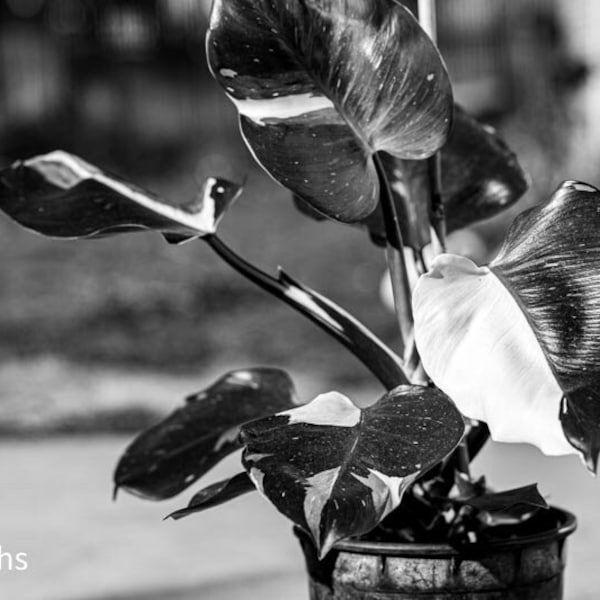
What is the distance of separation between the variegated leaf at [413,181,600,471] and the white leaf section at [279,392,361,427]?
4.0 inches

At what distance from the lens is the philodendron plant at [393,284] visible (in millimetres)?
779

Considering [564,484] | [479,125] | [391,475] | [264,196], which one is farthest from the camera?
[264,196]

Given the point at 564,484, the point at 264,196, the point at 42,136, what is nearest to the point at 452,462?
the point at 564,484

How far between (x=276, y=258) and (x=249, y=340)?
36.8 inches

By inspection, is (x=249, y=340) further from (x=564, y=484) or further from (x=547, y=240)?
(x=547, y=240)

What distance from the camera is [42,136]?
19.3 ft

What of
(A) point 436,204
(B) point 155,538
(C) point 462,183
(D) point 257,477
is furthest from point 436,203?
(B) point 155,538

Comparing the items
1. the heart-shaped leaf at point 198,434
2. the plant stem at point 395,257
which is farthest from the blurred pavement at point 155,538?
the plant stem at point 395,257

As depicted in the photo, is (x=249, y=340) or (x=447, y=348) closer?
(x=447, y=348)

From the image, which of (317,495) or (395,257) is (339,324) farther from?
(317,495)

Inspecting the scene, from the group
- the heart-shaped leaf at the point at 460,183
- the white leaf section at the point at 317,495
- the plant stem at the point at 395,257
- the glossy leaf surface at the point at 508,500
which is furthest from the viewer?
the heart-shaped leaf at the point at 460,183

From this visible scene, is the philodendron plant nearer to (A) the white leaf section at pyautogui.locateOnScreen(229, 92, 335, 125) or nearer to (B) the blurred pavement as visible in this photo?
(A) the white leaf section at pyautogui.locateOnScreen(229, 92, 335, 125)

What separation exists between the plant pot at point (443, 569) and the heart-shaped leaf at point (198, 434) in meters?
0.18

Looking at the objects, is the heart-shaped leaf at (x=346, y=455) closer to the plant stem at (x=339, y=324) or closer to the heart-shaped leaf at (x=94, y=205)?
the plant stem at (x=339, y=324)
